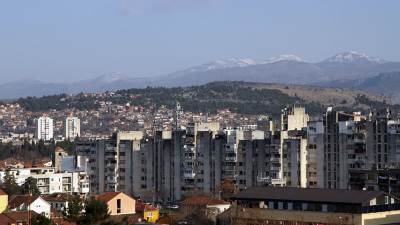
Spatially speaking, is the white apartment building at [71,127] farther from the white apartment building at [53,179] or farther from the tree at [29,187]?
the tree at [29,187]

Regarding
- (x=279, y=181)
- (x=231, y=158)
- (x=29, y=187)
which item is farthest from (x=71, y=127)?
(x=279, y=181)

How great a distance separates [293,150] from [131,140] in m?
14.4

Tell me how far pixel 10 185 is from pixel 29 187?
1.60 m

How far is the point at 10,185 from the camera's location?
7056cm

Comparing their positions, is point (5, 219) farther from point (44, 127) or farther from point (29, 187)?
point (44, 127)

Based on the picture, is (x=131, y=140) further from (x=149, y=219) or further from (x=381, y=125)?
(x=149, y=219)

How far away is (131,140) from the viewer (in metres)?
80.9

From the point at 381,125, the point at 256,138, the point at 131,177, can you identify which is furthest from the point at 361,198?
the point at 131,177

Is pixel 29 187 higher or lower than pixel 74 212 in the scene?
lower

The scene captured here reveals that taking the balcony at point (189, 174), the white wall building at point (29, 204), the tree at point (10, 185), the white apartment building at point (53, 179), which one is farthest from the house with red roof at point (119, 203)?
the white apartment building at point (53, 179)

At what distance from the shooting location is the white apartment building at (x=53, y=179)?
78.6m

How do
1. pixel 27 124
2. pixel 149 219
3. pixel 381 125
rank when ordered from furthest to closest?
pixel 27 124, pixel 381 125, pixel 149 219

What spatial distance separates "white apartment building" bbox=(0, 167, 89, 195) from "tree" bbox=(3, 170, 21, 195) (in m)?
3.14

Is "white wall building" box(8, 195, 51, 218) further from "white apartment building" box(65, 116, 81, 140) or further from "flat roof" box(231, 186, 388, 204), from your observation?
"white apartment building" box(65, 116, 81, 140)
